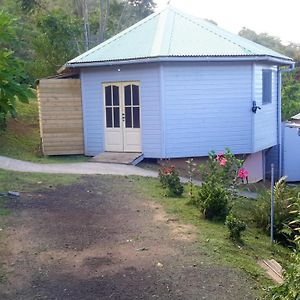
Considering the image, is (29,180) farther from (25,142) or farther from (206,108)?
(25,142)

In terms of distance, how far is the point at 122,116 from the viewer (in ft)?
45.3

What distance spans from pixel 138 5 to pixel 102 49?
23.2 metres

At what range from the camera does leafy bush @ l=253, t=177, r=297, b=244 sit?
751 centimetres

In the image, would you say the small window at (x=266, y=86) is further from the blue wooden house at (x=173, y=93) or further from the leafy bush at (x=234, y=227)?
the leafy bush at (x=234, y=227)

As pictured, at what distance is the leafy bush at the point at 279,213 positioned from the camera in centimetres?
751

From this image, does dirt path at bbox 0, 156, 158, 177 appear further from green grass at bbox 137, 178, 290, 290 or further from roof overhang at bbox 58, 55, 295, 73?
roof overhang at bbox 58, 55, 295, 73

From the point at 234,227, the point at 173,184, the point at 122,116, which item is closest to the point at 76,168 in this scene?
the point at 122,116

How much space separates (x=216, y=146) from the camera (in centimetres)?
1367

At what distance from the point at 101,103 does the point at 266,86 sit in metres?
5.68

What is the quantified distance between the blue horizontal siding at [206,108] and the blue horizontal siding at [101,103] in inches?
13.1

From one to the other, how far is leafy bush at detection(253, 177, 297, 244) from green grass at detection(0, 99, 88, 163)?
6.33m

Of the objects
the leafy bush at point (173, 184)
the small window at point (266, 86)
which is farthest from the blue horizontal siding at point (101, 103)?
the small window at point (266, 86)

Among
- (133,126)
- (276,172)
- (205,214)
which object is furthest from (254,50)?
(205,214)

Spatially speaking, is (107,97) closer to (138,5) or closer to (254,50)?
(254,50)
